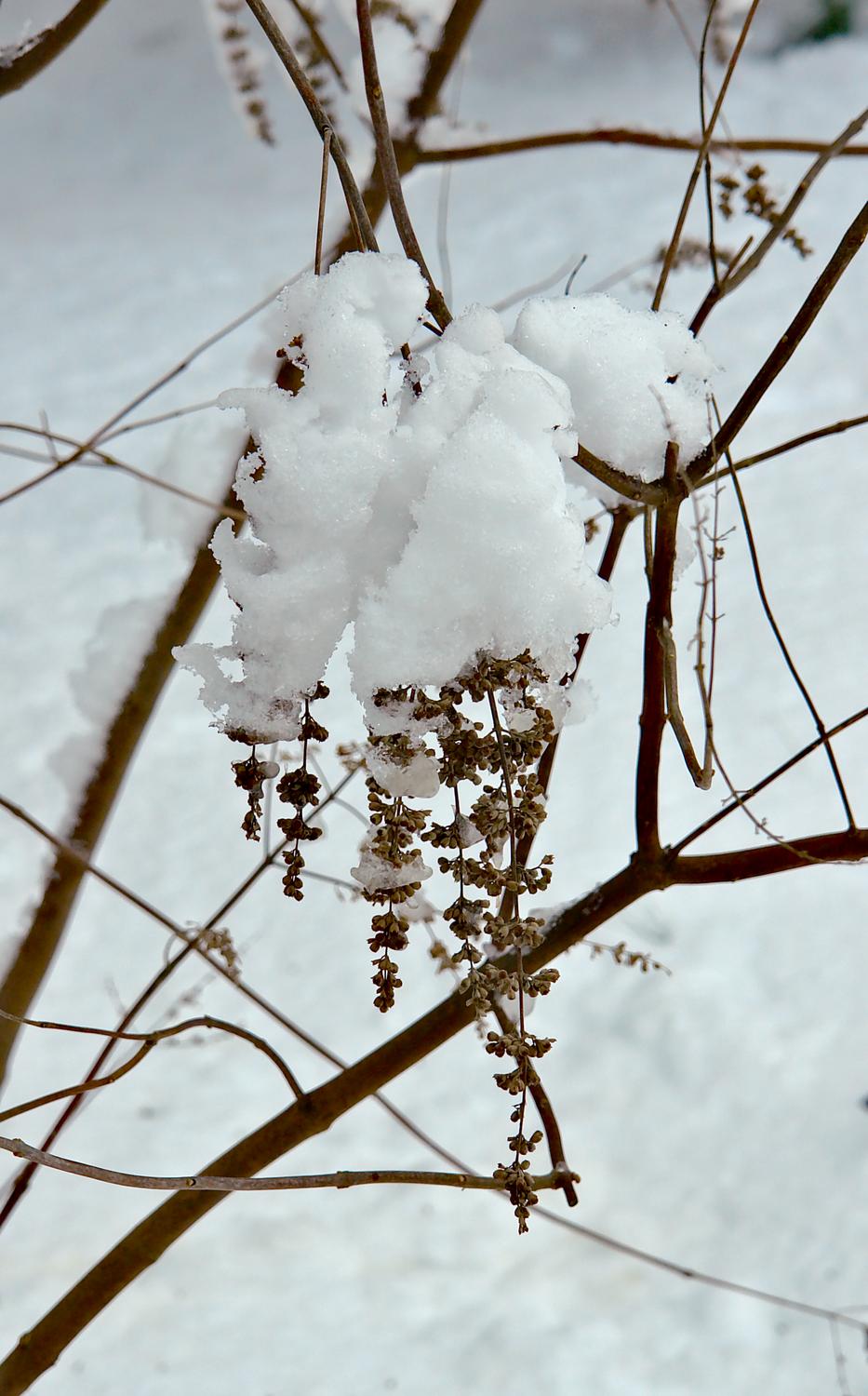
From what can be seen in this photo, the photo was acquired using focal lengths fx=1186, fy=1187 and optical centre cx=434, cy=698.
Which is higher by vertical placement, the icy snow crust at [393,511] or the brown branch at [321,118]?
the brown branch at [321,118]

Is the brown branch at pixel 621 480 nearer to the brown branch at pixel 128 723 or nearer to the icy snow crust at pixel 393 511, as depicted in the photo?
the icy snow crust at pixel 393 511

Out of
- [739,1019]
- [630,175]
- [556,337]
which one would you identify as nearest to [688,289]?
[630,175]

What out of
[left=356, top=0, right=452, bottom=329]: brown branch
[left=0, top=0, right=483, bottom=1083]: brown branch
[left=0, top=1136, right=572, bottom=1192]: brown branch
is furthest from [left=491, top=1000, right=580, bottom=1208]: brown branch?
[left=0, top=0, right=483, bottom=1083]: brown branch

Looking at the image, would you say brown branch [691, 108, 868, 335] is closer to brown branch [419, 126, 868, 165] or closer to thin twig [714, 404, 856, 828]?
thin twig [714, 404, 856, 828]

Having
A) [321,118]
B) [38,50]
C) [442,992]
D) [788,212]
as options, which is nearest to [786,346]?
[788,212]

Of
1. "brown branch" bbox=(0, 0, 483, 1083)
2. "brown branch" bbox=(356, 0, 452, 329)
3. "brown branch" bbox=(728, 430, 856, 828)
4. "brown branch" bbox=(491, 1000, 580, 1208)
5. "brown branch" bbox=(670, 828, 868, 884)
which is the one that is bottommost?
"brown branch" bbox=(491, 1000, 580, 1208)

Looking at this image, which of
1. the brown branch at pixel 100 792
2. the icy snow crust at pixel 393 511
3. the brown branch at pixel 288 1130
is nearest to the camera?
the icy snow crust at pixel 393 511

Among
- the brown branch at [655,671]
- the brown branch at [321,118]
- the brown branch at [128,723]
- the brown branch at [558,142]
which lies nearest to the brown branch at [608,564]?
the brown branch at [655,671]
